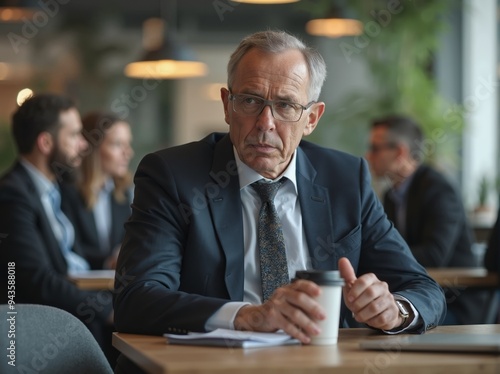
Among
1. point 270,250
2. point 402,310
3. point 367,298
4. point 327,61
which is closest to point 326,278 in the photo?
point 367,298

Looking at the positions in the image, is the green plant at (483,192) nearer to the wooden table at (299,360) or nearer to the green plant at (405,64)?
the green plant at (405,64)

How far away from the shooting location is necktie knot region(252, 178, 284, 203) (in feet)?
7.59

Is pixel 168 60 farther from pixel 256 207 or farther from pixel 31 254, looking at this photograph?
pixel 256 207

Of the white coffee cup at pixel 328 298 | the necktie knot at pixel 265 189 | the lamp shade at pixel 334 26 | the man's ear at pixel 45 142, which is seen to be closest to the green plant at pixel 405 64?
the lamp shade at pixel 334 26

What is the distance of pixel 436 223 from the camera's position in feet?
16.0

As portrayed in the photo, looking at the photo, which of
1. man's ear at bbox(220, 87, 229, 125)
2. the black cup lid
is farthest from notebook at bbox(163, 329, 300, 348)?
man's ear at bbox(220, 87, 229, 125)

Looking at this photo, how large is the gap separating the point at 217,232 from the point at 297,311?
539mm

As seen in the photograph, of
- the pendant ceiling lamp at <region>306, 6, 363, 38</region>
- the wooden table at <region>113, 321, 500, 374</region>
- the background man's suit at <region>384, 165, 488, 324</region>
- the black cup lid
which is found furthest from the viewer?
the pendant ceiling lamp at <region>306, 6, 363, 38</region>

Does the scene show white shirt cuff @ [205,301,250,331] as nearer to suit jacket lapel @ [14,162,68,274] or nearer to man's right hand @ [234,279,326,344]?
man's right hand @ [234,279,326,344]

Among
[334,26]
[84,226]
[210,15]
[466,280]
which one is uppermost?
[210,15]

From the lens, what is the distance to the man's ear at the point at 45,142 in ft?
14.9

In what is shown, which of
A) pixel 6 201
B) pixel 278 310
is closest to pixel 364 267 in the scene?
pixel 278 310

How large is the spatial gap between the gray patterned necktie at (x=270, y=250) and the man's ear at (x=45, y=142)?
248 centimetres

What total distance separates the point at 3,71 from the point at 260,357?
9014 millimetres
